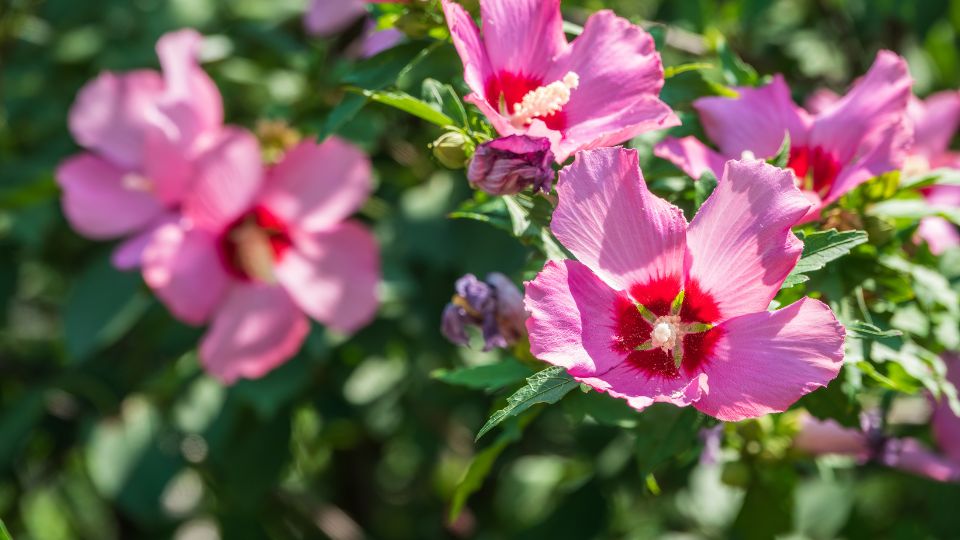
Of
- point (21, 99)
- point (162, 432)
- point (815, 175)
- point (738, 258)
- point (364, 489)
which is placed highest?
point (738, 258)

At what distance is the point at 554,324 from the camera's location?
3.46 ft

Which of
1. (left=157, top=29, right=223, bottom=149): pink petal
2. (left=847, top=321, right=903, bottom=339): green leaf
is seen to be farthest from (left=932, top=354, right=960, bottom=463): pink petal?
(left=157, top=29, right=223, bottom=149): pink petal

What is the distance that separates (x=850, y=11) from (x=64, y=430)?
197 cm

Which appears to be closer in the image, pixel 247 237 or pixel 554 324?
pixel 554 324

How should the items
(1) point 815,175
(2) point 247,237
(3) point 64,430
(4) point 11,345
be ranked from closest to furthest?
(1) point 815,175
(2) point 247,237
(3) point 64,430
(4) point 11,345

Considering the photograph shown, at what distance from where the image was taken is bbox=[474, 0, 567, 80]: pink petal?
120 centimetres

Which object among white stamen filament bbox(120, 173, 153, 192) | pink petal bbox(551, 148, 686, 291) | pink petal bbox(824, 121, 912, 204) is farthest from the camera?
white stamen filament bbox(120, 173, 153, 192)

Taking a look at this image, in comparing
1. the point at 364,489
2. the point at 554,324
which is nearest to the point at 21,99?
the point at 364,489

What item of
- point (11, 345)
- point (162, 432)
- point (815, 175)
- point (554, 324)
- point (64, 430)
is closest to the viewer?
point (554, 324)

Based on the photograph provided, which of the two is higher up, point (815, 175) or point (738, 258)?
point (738, 258)

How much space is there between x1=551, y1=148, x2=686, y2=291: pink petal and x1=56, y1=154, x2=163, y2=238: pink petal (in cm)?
122

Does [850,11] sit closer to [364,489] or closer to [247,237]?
[247,237]

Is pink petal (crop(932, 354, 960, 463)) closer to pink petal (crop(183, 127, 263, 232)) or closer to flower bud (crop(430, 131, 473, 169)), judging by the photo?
flower bud (crop(430, 131, 473, 169))

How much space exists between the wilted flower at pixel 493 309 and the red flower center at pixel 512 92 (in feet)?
0.69
